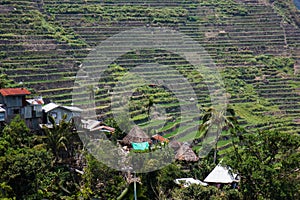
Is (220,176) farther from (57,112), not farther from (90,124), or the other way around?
(57,112)

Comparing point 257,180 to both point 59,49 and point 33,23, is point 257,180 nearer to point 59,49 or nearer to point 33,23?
point 59,49

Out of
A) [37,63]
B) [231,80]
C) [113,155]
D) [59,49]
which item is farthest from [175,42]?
[113,155]

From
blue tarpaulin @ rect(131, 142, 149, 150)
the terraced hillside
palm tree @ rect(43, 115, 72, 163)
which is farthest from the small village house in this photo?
the terraced hillside

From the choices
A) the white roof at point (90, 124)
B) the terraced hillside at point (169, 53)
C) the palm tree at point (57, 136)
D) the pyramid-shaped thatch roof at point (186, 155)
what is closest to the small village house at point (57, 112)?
the white roof at point (90, 124)

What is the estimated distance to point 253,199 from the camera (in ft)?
53.6

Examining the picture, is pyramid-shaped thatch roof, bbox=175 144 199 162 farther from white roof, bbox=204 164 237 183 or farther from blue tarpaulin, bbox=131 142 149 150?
white roof, bbox=204 164 237 183

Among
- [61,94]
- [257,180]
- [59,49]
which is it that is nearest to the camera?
[257,180]

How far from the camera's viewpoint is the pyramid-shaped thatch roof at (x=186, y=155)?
21812 millimetres

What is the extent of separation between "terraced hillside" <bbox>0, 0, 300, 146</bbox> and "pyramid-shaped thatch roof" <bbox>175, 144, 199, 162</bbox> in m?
4.25

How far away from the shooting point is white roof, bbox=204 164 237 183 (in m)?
19.1

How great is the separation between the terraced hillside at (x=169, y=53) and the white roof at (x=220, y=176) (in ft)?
24.0

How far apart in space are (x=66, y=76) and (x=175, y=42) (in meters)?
11.4

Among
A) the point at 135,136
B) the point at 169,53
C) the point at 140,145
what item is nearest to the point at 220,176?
the point at 140,145

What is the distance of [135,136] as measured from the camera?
23219 millimetres
